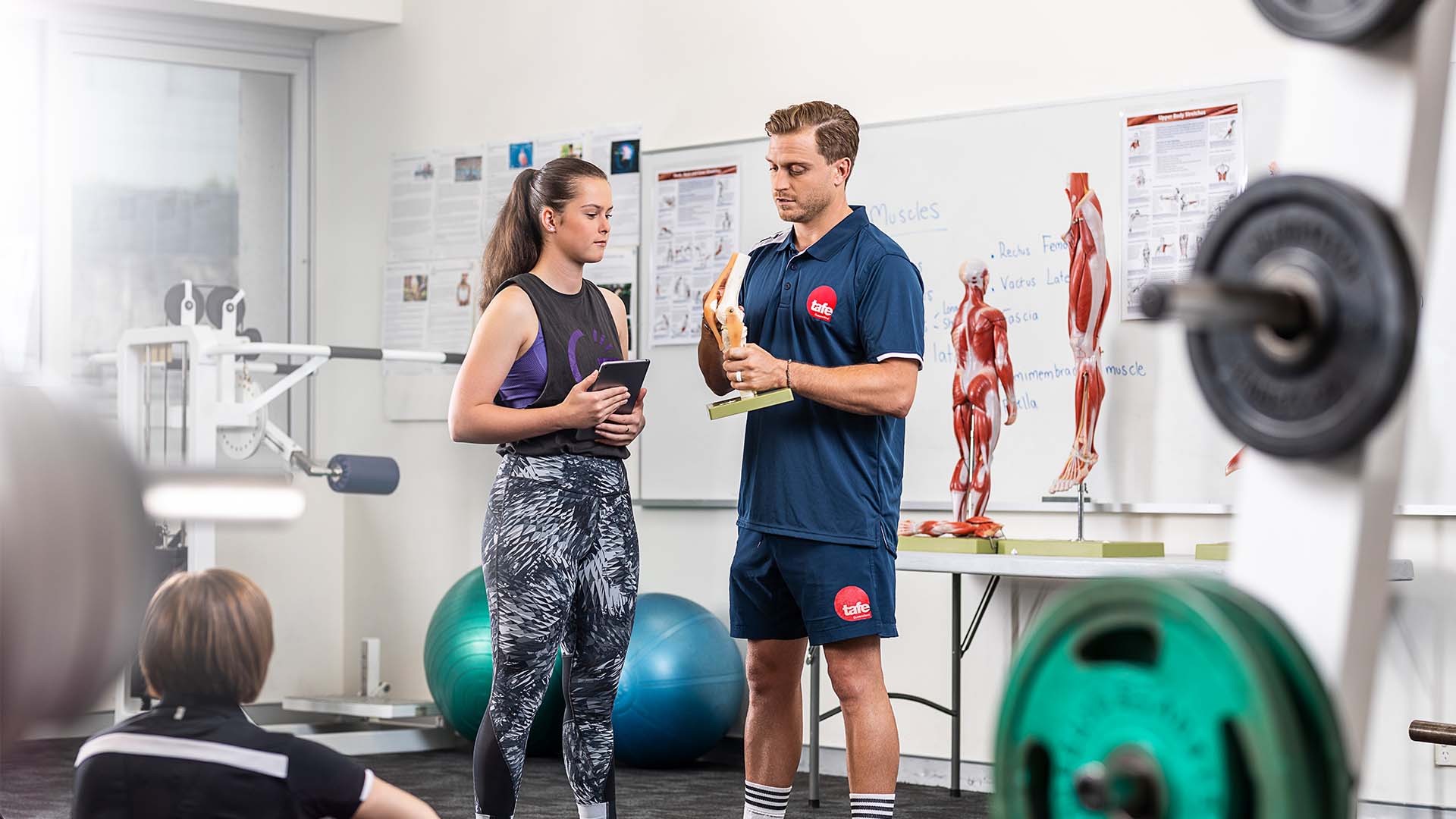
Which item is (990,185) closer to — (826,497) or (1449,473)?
(1449,473)

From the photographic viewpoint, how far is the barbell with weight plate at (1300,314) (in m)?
0.95

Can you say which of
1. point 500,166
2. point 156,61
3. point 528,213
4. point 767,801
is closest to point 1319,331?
point 767,801

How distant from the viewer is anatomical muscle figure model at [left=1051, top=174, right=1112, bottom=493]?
165 inches

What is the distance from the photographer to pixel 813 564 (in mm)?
2682

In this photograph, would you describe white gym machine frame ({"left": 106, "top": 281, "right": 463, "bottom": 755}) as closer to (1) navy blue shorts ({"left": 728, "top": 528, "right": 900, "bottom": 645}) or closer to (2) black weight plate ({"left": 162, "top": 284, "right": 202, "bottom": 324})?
(2) black weight plate ({"left": 162, "top": 284, "right": 202, "bottom": 324})

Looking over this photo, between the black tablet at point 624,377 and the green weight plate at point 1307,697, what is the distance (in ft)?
6.19

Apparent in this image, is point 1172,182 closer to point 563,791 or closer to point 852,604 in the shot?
point 852,604

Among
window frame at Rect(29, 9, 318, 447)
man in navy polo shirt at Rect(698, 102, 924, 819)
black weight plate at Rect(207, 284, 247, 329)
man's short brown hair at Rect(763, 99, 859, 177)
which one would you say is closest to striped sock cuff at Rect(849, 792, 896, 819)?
man in navy polo shirt at Rect(698, 102, 924, 819)

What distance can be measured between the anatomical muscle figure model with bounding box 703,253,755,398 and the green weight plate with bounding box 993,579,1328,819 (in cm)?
163

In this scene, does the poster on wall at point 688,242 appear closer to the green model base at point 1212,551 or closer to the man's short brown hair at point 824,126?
the green model base at point 1212,551

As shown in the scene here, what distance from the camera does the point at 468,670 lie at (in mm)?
5004

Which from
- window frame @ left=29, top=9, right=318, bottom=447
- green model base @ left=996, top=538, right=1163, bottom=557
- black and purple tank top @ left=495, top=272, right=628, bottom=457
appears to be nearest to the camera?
black and purple tank top @ left=495, top=272, right=628, bottom=457

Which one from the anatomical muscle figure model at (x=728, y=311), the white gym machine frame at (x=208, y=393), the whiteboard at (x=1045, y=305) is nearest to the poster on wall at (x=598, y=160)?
the whiteboard at (x=1045, y=305)

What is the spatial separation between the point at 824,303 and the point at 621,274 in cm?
281
